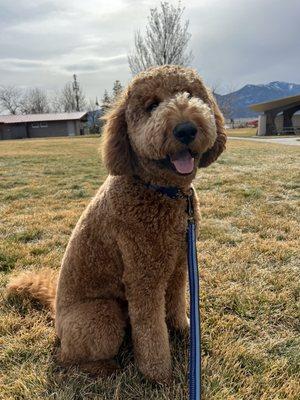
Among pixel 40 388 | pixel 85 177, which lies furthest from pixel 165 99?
pixel 85 177

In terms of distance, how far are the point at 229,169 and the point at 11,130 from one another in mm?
51483

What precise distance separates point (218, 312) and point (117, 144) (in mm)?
1537

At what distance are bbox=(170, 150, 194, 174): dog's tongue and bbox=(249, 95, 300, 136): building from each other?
35381 millimetres

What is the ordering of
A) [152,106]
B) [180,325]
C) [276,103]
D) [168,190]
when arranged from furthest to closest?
[276,103] < [180,325] < [168,190] < [152,106]

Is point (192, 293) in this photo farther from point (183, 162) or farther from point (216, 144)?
point (216, 144)

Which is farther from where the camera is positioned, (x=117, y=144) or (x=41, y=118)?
(x=41, y=118)

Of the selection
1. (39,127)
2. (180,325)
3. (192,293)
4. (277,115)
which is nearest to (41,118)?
(39,127)

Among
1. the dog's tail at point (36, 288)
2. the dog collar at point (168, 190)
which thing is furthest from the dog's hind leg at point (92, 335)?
the dog collar at point (168, 190)

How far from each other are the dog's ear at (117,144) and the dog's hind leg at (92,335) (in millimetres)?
839

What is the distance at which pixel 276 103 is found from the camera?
3528cm

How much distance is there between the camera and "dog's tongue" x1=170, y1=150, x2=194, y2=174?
1.91 metres

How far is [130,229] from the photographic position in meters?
2.15

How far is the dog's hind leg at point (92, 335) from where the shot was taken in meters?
2.20

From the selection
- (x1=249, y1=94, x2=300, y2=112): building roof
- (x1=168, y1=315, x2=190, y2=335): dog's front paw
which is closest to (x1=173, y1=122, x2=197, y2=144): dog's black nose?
(x1=168, y1=315, x2=190, y2=335): dog's front paw
